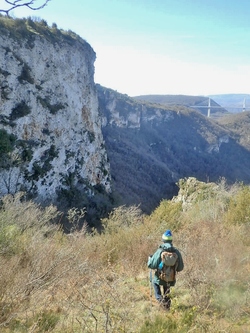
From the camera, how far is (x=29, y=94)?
2427cm

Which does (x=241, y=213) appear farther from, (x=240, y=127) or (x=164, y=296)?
(x=240, y=127)

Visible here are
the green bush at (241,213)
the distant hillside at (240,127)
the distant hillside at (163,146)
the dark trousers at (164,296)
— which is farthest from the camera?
the distant hillside at (240,127)

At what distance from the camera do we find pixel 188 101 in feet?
421

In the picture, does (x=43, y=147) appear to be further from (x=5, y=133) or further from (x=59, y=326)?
(x=59, y=326)

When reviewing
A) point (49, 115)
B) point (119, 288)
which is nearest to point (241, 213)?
point (119, 288)

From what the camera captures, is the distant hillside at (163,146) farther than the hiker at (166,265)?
Yes

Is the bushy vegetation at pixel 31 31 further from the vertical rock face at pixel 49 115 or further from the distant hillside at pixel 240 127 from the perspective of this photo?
the distant hillside at pixel 240 127

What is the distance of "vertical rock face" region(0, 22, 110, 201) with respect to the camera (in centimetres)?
2238

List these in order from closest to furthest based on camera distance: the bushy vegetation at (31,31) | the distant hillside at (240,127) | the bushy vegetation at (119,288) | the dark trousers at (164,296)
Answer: the bushy vegetation at (119,288), the dark trousers at (164,296), the bushy vegetation at (31,31), the distant hillside at (240,127)

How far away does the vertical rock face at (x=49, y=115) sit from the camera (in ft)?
73.4

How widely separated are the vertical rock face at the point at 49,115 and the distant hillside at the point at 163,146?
18.6m

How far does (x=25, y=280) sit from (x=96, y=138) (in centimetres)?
3175

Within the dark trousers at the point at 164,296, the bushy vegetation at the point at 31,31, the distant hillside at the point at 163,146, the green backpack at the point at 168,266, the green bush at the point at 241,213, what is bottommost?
the distant hillside at the point at 163,146

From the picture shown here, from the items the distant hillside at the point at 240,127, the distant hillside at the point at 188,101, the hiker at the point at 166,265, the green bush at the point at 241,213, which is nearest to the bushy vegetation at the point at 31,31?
the green bush at the point at 241,213
